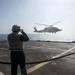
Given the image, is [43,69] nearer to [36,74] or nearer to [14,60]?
[36,74]

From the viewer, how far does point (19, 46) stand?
7254 millimetres

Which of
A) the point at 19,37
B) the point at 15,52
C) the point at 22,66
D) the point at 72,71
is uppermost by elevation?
the point at 19,37

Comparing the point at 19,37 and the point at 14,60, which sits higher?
the point at 19,37

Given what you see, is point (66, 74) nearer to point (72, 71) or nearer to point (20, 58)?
point (72, 71)

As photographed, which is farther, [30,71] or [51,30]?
[51,30]

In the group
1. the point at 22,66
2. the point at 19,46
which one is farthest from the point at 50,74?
the point at 19,46

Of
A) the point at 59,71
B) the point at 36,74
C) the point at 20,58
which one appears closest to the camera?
the point at 20,58

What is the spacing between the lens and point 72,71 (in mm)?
9453

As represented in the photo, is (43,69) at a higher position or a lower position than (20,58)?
lower

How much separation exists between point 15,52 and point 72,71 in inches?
149

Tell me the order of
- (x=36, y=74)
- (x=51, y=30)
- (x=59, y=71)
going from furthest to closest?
(x=51, y=30) < (x=59, y=71) < (x=36, y=74)

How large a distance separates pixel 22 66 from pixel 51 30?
65718 millimetres

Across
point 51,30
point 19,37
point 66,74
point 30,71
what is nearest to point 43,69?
point 30,71

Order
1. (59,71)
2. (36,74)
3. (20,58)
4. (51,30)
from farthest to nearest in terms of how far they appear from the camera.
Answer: (51,30)
(59,71)
(36,74)
(20,58)
